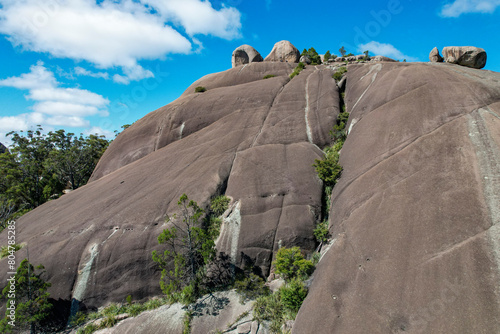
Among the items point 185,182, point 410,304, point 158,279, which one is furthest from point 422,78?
point 158,279

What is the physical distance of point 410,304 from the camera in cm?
829

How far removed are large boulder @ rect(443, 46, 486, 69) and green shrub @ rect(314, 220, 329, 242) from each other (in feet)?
102

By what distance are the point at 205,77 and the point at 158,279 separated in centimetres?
3325

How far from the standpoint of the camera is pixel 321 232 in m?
14.4

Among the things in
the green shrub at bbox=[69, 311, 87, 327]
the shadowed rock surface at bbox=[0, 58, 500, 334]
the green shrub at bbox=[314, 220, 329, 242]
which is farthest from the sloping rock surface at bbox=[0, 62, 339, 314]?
the green shrub at bbox=[69, 311, 87, 327]

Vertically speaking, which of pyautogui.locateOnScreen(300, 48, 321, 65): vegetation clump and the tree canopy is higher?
pyautogui.locateOnScreen(300, 48, 321, 65): vegetation clump

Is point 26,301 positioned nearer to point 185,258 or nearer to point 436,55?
point 185,258

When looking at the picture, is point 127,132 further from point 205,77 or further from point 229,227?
point 229,227

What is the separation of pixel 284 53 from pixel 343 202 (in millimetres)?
36707

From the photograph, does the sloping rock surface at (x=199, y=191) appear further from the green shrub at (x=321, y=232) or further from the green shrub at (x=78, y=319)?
the green shrub at (x=78, y=319)

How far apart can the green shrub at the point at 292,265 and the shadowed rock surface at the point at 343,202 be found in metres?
0.73

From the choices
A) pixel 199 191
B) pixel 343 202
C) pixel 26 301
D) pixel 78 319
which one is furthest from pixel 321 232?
pixel 26 301

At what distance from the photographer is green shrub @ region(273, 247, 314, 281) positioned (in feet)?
41.7

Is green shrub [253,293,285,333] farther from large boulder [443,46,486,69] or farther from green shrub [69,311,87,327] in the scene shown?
large boulder [443,46,486,69]
